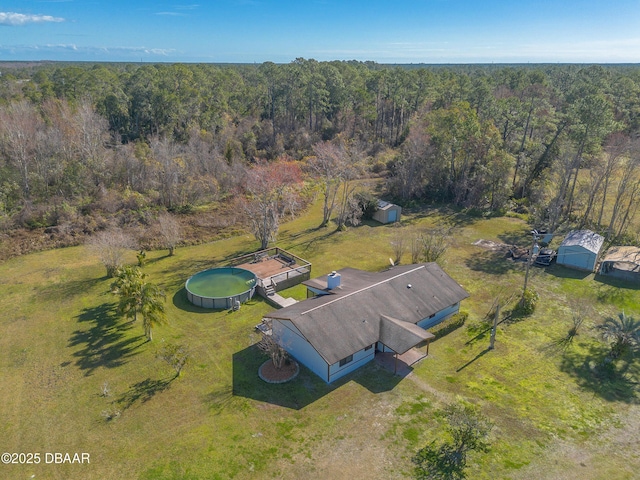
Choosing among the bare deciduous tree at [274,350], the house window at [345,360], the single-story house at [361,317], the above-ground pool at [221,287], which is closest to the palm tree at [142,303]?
the above-ground pool at [221,287]

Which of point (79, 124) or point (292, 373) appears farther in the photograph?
point (79, 124)

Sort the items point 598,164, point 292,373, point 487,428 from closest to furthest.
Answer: point 487,428 < point 292,373 < point 598,164

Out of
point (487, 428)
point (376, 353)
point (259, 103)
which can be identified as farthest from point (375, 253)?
point (259, 103)

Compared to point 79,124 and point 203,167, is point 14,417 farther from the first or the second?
point 79,124

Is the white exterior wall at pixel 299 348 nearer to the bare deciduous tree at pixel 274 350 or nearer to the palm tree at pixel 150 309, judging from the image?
the bare deciduous tree at pixel 274 350

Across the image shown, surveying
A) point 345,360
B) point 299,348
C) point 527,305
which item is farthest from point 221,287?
point 527,305
